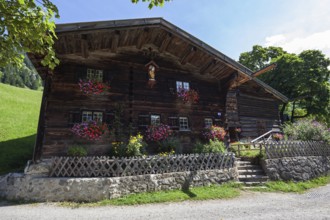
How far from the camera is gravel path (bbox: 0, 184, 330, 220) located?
266 inches

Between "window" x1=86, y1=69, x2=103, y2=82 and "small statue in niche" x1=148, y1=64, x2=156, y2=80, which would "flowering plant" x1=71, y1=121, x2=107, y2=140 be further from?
"small statue in niche" x1=148, y1=64, x2=156, y2=80

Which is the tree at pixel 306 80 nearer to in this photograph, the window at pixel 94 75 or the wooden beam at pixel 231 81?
the wooden beam at pixel 231 81

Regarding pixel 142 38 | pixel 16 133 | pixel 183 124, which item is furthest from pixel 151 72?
pixel 16 133

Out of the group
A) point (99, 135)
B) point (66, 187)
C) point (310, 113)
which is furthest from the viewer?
point (310, 113)

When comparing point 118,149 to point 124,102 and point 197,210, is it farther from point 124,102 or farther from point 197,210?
point 197,210

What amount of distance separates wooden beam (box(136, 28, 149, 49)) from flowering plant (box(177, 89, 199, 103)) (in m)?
4.05

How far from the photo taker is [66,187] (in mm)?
8367

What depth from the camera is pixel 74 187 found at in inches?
329

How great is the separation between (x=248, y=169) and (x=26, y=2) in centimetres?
1271

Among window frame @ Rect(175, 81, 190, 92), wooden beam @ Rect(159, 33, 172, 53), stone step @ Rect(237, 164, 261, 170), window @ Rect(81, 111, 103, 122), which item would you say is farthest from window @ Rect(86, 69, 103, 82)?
stone step @ Rect(237, 164, 261, 170)

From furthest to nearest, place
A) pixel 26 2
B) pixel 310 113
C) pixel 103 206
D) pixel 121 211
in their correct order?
pixel 310 113, pixel 103 206, pixel 121 211, pixel 26 2

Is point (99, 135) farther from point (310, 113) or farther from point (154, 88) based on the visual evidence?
point (310, 113)

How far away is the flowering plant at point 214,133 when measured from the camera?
14.1 m

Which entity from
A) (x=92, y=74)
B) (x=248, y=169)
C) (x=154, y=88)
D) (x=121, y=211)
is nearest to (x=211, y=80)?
(x=154, y=88)
